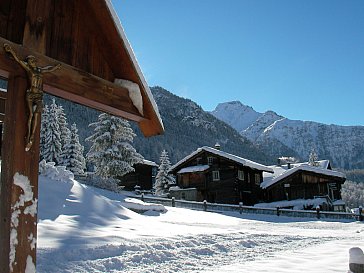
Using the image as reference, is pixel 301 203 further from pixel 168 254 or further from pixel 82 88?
pixel 82 88

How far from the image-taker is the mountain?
113 metres

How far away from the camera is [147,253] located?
9.27 meters

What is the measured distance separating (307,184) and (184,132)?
11546 cm

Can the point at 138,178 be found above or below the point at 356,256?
above

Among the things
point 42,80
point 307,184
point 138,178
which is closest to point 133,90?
point 42,80

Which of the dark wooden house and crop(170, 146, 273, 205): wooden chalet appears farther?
the dark wooden house

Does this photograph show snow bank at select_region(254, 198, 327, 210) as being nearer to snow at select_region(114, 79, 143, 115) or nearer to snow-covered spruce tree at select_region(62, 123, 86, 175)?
snow-covered spruce tree at select_region(62, 123, 86, 175)

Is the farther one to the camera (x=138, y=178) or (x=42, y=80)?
(x=138, y=178)

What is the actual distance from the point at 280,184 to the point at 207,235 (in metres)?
33.8

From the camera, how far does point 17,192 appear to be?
11.5ft

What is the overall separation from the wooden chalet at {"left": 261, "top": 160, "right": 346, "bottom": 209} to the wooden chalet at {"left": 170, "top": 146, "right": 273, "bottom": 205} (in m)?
2.37

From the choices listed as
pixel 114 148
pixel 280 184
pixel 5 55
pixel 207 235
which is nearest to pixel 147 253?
pixel 207 235

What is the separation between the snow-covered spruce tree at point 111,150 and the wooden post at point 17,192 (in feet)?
121

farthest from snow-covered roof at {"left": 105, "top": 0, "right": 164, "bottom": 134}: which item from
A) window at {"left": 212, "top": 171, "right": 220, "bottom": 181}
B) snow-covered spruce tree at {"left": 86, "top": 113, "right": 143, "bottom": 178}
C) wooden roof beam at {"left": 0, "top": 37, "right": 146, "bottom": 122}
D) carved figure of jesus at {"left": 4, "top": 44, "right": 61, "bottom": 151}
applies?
window at {"left": 212, "top": 171, "right": 220, "bottom": 181}
